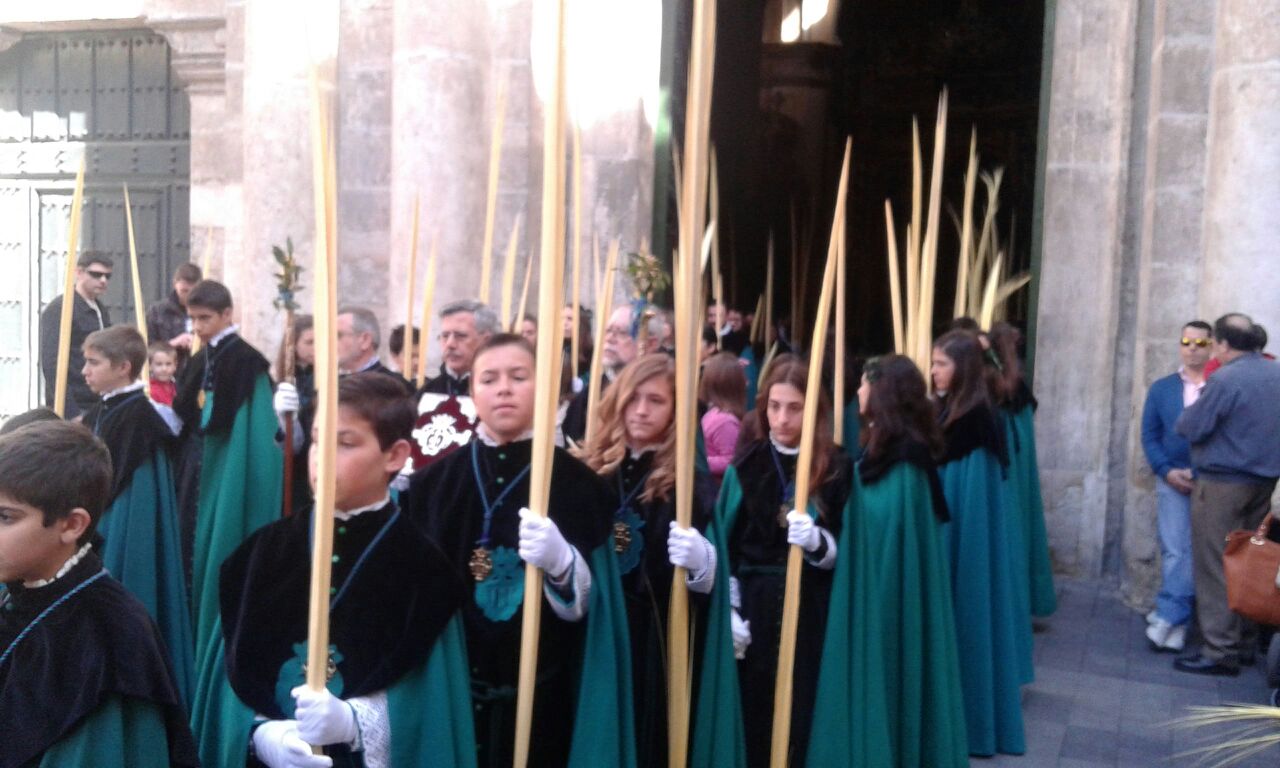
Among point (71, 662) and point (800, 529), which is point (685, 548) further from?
point (71, 662)

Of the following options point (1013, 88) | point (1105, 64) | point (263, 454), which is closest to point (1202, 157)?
point (1105, 64)

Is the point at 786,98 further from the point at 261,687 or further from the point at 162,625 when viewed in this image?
the point at 261,687

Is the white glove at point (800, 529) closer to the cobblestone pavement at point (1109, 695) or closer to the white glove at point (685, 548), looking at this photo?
the white glove at point (685, 548)

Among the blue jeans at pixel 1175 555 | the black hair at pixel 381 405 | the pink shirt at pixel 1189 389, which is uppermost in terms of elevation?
the black hair at pixel 381 405

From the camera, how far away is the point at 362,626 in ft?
8.52

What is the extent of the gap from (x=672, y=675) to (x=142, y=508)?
262 cm

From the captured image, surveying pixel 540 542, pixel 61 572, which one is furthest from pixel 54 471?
pixel 540 542

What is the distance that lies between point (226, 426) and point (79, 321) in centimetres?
226

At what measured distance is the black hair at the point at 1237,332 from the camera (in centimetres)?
601

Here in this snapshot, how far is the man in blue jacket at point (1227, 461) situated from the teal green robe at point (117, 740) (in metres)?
4.85

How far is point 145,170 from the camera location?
9.87 m

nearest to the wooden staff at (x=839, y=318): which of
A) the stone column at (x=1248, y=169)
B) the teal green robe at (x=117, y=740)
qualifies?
the teal green robe at (x=117, y=740)

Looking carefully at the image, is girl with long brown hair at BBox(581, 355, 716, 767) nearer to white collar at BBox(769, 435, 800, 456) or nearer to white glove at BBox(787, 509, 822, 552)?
white glove at BBox(787, 509, 822, 552)

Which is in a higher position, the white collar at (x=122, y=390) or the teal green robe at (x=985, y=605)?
the white collar at (x=122, y=390)
